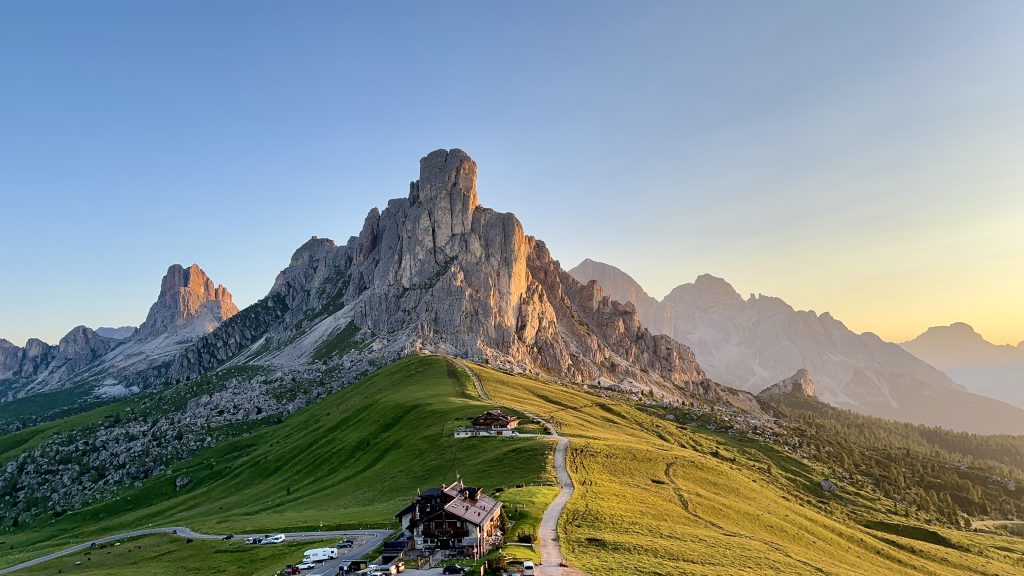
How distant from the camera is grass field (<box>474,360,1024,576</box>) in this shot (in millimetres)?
54125

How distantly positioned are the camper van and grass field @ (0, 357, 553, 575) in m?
11.5

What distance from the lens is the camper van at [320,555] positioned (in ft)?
210

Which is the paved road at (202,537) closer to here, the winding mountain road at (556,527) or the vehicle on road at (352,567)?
the vehicle on road at (352,567)

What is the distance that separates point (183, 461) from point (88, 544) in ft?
251

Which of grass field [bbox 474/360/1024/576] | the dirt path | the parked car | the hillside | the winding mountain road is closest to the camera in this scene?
the winding mountain road

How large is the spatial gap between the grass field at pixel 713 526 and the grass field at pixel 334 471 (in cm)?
1402

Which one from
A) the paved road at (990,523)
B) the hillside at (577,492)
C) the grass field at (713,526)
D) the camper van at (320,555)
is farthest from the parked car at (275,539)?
the paved road at (990,523)

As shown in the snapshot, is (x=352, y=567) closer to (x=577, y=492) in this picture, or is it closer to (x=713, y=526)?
(x=577, y=492)

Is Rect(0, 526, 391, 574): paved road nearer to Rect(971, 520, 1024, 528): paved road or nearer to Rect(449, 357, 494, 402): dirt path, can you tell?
Rect(449, 357, 494, 402): dirt path

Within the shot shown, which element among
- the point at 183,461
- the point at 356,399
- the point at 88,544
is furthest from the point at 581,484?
the point at 183,461

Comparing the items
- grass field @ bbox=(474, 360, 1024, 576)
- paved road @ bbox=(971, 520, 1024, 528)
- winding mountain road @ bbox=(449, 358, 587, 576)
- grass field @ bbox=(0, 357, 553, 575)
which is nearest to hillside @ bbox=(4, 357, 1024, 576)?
grass field @ bbox=(474, 360, 1024, 576)

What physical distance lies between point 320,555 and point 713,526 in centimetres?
4699

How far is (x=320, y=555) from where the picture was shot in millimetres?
64312

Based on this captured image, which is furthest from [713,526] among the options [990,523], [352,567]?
[990,523]
